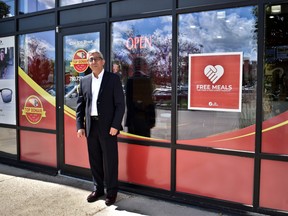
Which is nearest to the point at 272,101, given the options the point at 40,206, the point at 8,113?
the point at 40,206

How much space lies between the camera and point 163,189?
4141mm

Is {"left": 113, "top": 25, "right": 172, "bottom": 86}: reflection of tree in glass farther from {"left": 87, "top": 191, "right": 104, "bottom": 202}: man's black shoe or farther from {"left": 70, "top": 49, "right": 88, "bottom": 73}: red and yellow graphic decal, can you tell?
{"left": 87, "top": 191, "right": 104, "bottom": 202}: man's black shoe

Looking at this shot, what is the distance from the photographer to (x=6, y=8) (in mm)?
5672

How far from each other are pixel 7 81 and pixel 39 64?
86 centimetres

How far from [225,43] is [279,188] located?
5.43 ft

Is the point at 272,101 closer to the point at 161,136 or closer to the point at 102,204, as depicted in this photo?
the point at 161,136

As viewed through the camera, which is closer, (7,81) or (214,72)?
(214,72)

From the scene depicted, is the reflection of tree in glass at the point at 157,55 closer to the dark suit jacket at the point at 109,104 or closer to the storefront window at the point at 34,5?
the dark suit jacket at the point at 109,104

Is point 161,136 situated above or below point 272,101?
below

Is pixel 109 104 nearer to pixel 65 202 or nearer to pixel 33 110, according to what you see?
pixel 65 202

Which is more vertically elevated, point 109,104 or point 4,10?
point 4,10

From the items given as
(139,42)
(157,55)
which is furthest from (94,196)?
(139,42)

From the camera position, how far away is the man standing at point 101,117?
390cm

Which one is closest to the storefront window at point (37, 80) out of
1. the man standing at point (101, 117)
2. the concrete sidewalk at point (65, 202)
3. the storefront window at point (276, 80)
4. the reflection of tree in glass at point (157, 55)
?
the concrete sidewalk at point (65, 202)
